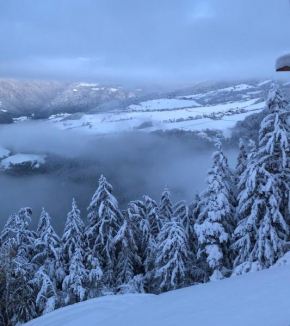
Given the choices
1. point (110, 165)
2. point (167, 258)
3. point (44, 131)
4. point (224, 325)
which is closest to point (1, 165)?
point (44, 131)

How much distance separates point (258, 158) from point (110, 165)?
101072 mm

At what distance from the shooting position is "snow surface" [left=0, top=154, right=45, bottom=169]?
460ft

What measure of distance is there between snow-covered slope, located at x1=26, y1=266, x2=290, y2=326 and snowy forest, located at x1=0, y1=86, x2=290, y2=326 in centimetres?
622

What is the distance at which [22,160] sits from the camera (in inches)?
5832

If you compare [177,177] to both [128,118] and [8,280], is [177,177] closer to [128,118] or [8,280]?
[8,280]

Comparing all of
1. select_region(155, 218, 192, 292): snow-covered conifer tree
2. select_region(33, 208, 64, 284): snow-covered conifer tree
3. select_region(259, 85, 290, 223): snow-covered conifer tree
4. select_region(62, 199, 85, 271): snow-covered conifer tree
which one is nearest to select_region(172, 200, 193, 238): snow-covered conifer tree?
select_region(155, 218, 192, 292): snow-covered conifer tree

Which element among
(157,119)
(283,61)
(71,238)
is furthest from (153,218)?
(157,119)

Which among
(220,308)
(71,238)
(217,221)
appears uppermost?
(220,308)

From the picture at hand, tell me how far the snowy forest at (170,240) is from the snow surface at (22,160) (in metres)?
121

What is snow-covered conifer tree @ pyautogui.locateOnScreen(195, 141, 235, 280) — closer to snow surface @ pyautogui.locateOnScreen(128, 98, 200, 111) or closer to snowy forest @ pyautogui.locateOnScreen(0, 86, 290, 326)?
snowy forest @ pyautogui.locateOnScreen(0, 86, 290, 326)

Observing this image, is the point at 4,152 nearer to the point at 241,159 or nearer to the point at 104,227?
the point at 104,227

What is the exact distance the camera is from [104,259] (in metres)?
22.3

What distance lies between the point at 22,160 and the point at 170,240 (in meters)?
145

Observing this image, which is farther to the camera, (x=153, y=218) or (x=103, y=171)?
(x=103, y=171)
